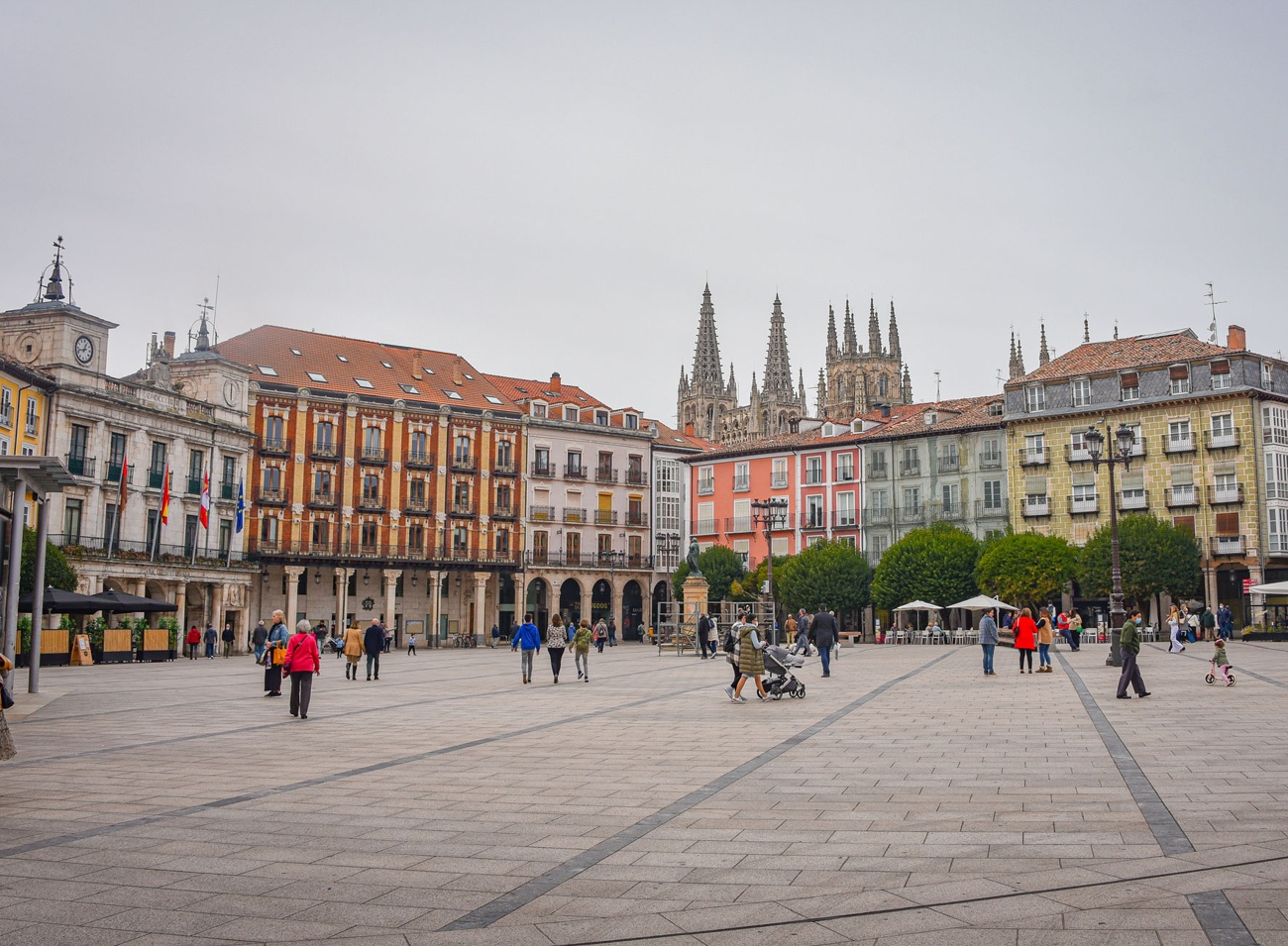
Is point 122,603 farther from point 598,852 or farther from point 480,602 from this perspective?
point 598,852

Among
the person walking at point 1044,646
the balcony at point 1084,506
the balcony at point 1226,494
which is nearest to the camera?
the person walking at point 1044,646

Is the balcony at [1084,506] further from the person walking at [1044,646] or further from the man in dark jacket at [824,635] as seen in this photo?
the man in dark jacket at [824,635]

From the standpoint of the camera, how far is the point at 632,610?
262 feet

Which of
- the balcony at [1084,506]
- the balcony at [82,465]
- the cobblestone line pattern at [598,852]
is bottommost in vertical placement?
the cobblestone line pattern at [598,852]

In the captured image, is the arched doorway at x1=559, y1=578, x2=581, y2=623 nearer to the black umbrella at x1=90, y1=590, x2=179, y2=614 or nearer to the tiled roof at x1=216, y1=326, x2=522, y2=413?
the tiled roof at x1=216, y1=326, x2=522, y2=413

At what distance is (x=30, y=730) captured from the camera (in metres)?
15.6

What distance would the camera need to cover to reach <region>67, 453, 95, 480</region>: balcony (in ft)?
157

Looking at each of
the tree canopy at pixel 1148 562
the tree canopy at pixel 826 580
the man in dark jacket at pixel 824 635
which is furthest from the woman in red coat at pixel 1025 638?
the tree canopy at pixel 826 580

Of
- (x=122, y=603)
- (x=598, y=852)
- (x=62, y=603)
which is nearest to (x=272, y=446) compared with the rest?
(x=122, y=603)

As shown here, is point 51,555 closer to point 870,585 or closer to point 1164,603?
point 870,585

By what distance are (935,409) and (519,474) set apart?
84.1ft

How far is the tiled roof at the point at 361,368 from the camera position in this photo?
65438mm

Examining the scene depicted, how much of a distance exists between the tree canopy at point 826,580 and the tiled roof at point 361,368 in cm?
2072

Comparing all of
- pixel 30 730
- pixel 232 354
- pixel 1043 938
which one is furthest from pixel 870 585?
pixel 1043 938
